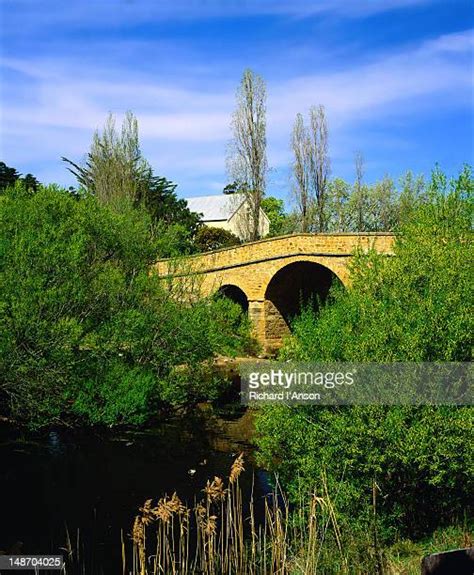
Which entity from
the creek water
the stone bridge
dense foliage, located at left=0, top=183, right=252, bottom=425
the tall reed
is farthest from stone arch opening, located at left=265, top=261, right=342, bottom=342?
the tall reed

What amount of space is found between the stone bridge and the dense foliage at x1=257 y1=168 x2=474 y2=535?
12.4m

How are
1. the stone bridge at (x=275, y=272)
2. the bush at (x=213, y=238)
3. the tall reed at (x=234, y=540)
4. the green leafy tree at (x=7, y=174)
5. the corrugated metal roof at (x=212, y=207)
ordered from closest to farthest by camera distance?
the tall reed at (x=234, y=540) < the stone bridge at (x=275, y=272) < the green leafy tree at (x=7, y=174) < the bush at (x=213, y=238) < the corrugated metal roof at (x=212, y=207)

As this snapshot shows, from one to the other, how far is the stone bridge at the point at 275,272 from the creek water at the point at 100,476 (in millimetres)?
7635

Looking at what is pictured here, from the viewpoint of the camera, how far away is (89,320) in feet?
50.6

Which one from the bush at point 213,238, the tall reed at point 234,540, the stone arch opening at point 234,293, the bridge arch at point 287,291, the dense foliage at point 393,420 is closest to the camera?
the tall reed at point 234,540

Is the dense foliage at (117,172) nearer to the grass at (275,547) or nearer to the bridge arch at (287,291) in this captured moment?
the bridge arch at (287,291)

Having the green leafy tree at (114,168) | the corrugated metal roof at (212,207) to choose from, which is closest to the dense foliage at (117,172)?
the green leafy tree at (114,168)

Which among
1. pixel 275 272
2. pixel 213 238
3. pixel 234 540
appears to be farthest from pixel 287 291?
pixel 234 540

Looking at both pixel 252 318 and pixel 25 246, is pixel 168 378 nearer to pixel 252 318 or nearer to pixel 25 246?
pixel 25 246

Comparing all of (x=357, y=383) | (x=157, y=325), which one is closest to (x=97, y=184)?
(x=157, y=325)

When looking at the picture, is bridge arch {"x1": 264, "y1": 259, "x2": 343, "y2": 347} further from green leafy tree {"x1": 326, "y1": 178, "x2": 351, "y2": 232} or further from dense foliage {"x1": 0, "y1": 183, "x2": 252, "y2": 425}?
green leafy tree {"x1": 326, "y1": 178, "x2": 351, "y2": 232}

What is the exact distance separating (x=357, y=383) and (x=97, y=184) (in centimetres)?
2535

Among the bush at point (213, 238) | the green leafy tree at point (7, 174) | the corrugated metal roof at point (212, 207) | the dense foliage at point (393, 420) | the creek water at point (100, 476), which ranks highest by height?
the corrugated metal roof at point (212, 207)

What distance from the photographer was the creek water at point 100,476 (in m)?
10.3
